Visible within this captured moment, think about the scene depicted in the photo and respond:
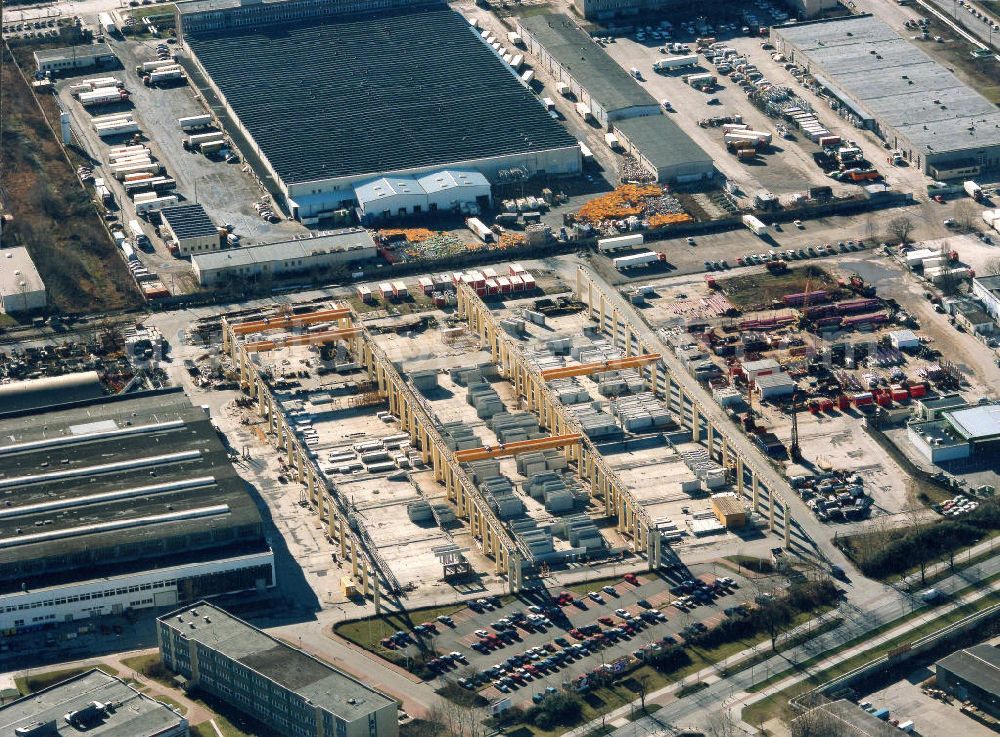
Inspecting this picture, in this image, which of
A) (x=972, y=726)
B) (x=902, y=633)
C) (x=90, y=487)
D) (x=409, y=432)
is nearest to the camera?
(x=972, y=726)

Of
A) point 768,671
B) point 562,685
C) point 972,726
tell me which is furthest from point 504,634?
point 972,726

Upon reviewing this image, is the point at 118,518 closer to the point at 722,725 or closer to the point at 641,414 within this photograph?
the point at 641,414

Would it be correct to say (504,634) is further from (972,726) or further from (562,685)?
(972,726)

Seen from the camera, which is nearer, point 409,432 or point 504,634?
point 504,634

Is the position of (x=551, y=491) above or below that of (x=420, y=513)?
above

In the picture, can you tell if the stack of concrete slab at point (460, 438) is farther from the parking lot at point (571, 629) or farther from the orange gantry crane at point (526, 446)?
→ the parking lot at point (571, 629)

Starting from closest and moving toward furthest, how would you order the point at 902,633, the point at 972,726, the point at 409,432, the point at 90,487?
the point at 972,726 < the point at 902,633 < the point at 90,487 < the point at 409,432

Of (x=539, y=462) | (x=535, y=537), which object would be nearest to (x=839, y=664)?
(x=535, y=537)

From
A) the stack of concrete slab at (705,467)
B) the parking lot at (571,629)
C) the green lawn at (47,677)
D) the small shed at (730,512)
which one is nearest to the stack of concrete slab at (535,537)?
the parking lot at (571,629)
